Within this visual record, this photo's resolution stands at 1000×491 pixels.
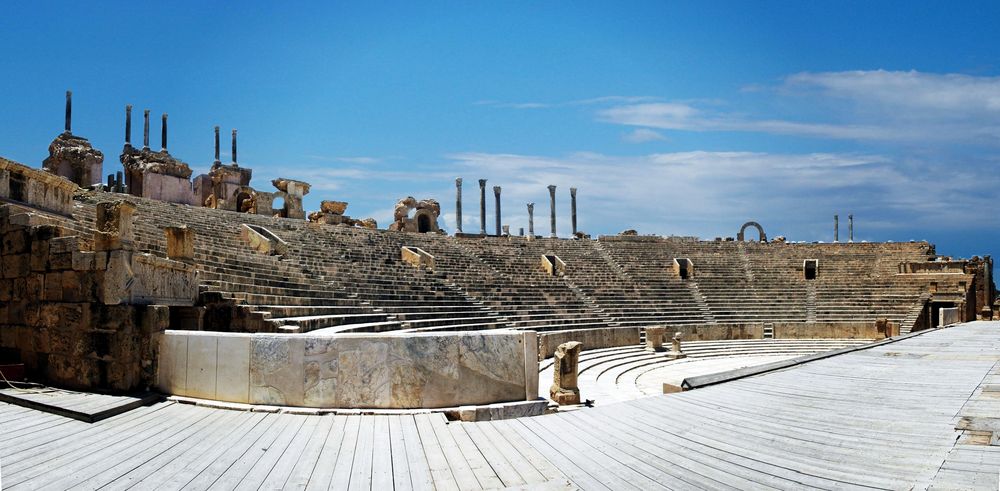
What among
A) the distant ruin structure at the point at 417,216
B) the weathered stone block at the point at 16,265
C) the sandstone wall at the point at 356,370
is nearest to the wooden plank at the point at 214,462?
the sandstone wall at the point at 356,370

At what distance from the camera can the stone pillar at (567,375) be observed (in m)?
10.5

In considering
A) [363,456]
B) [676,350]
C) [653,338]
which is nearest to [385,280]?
[653,338]

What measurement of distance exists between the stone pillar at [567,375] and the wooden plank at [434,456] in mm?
4639

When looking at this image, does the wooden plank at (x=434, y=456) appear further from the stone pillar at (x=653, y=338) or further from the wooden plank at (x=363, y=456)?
the stone pillar at (x=653, y=338)

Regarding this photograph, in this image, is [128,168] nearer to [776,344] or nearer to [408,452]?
[776,344]

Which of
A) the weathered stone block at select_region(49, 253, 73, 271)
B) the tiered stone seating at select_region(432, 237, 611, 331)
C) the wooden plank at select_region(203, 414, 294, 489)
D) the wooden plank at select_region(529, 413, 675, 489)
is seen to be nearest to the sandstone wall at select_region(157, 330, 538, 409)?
the wooden plank at select_region(203, 414, 294, 489)

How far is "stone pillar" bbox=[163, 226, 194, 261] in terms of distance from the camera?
1103 centimetres

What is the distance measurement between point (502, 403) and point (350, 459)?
7.59ft

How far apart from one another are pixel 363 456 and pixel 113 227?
482 cm

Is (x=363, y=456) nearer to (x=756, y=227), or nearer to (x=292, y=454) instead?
(x=292, y=454)

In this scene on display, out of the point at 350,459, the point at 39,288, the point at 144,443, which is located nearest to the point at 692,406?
the point at 350,459

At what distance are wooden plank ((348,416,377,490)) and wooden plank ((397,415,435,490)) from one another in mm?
255

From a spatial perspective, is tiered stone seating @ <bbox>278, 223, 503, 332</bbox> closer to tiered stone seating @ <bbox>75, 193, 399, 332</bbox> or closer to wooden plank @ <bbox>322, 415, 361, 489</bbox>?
tiered stone seating @ <bbox>75, 193, 399, 332</bbox>

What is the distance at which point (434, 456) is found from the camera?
4.89m
